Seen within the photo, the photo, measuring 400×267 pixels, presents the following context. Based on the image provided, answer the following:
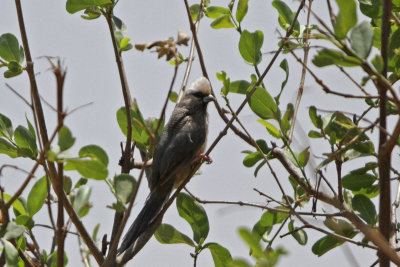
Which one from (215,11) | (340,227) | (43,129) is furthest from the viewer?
(215,11)

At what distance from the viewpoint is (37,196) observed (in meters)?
2.68

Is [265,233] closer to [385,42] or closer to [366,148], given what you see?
[366,148]

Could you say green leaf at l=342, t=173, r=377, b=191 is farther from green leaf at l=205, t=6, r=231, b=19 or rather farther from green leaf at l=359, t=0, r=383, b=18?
green leaf at l=205, t=6, r=231, b=19

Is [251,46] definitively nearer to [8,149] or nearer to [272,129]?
[272,129]

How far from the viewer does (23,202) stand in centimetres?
287

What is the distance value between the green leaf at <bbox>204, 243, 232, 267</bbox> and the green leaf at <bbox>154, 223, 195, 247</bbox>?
97mm

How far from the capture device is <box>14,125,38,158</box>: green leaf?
2.77 metres

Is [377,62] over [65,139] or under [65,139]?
under

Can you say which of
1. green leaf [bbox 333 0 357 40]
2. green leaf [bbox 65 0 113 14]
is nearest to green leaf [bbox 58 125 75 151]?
green leaf [bbox 333 0 357 40]

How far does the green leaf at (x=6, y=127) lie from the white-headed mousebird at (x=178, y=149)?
3.31 feet

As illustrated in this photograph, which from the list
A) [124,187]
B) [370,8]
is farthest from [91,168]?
[370,8]

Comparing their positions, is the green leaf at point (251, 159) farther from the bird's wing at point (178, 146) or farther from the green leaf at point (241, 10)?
the bird's wing at point (178, 146)

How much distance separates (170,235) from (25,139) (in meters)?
0.81

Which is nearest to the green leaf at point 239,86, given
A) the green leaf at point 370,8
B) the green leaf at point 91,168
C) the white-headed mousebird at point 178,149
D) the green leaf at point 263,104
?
the green leaf at point 263,104
